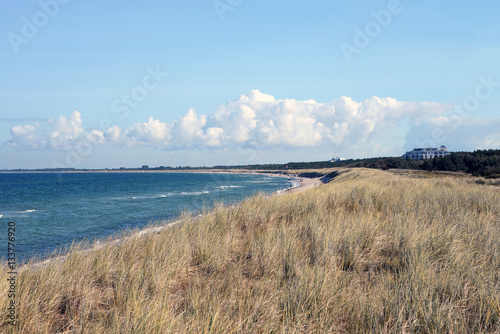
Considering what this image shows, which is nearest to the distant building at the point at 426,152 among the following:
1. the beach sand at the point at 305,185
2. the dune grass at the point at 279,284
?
the beach sand at the point at 305,185

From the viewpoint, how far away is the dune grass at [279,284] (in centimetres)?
370

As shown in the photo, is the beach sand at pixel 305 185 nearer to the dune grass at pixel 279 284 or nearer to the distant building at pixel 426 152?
the dune grass at pixel 279 284

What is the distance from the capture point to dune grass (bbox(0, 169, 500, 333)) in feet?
12.1

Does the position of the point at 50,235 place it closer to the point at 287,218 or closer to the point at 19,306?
the point at 287,218

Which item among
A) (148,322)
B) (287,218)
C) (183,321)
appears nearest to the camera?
(148,322)

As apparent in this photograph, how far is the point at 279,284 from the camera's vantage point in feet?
15.6

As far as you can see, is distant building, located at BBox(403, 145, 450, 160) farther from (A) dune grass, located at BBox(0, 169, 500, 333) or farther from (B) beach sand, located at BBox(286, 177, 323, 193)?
(A) dune grass, located at BBox(0, 169, 500, 333)

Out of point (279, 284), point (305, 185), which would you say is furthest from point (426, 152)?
point (279, 284)

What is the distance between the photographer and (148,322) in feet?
11.5

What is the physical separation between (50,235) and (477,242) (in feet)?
65.6

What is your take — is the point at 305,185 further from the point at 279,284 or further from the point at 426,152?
the point at 426,152

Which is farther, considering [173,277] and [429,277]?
[173,277]

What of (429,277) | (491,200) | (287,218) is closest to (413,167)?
(491,200)

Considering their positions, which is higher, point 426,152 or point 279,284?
point 426,152
